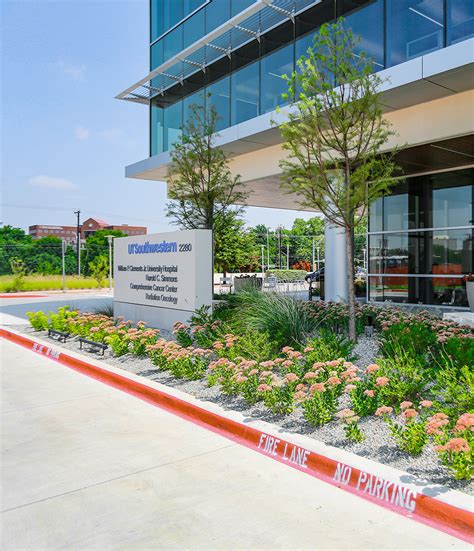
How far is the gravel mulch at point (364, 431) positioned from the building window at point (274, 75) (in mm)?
9444

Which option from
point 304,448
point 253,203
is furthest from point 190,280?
point 253,203

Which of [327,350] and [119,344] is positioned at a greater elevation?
[327,350]

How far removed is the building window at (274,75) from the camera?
1444cm

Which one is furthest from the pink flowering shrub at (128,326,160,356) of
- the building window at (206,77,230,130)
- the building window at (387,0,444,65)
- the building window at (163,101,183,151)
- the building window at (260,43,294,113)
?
the building window at (163,101,183,151)

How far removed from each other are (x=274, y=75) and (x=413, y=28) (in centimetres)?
487

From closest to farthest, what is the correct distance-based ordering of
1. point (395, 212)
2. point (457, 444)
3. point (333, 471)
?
point (457, 444)
point (333, 471)
point (395, 212)

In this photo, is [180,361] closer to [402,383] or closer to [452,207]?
[402,383]

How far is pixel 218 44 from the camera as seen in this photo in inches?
657

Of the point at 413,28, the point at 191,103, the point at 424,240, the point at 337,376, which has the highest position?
the point at 191,103

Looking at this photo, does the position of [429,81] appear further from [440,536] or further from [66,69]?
[66,69]

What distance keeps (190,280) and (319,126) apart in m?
4.06

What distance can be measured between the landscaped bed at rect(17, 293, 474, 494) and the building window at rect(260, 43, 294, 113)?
23.3ft

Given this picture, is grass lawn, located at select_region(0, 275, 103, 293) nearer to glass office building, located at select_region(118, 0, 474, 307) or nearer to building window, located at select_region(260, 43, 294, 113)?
glass office building, located at select_region(118, 0, 474, 307)

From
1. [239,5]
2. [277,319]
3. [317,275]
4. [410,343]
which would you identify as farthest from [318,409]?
[317,275]
